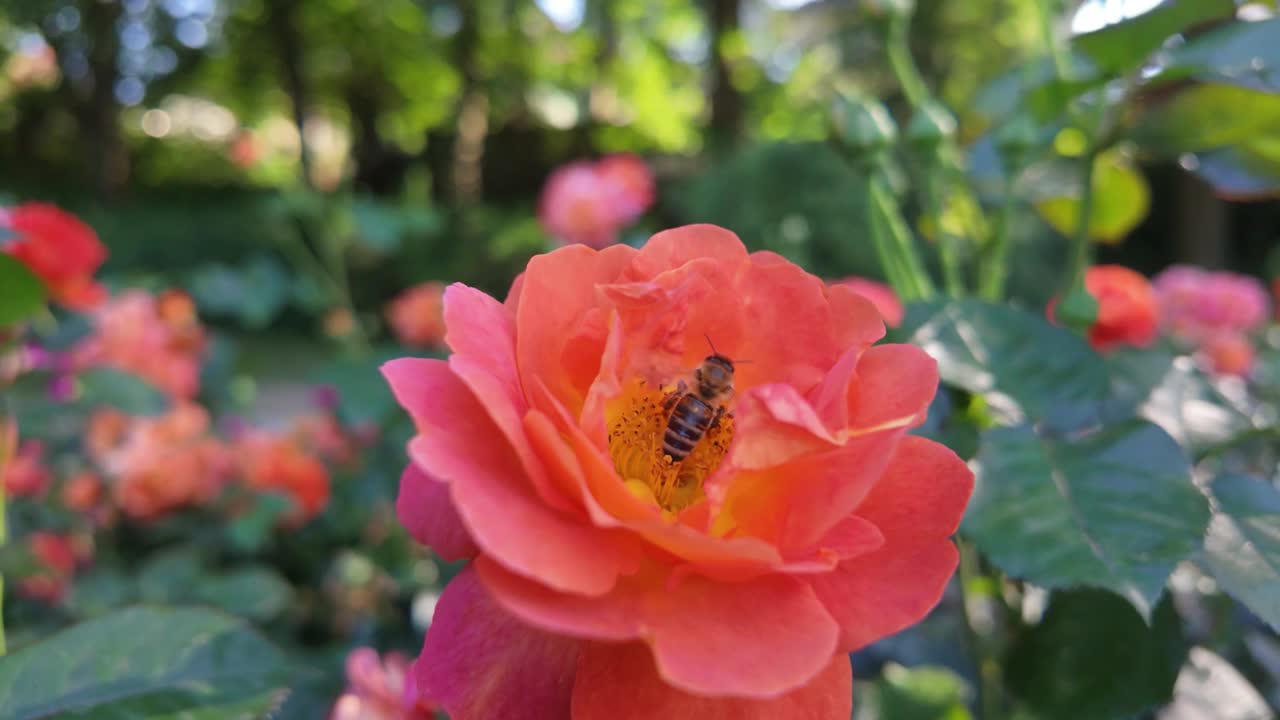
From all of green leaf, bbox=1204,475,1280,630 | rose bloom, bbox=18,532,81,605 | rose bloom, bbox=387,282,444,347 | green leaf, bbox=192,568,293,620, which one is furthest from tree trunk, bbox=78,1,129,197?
green leaf, bbox=1204,475,1280,630

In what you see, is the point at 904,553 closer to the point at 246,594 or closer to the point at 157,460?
the point at 246,594

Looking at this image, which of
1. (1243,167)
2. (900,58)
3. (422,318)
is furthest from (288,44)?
(1243,167)

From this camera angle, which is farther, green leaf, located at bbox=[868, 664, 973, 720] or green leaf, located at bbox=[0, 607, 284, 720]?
green leaf, located at bbox=[868, 664, 973, 720]

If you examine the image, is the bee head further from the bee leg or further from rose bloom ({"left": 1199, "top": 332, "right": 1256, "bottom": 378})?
rose bloom ({"left": 1199, "top": 332, "right": 1256, "bottom": 378})

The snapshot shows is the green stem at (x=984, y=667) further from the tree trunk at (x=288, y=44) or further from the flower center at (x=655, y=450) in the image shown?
the tree trunk at (x=288, y=44)

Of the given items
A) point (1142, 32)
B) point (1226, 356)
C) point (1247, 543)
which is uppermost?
point (1142, 32)

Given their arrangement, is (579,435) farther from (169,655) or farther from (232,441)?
(232,441)
